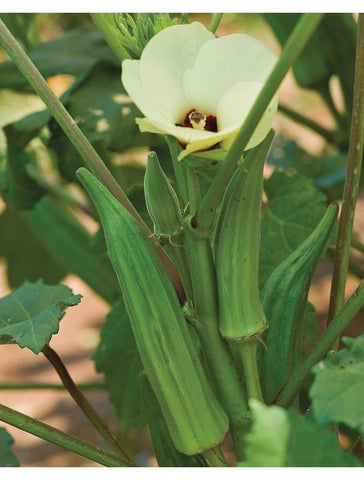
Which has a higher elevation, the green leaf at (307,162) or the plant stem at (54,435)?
the plant stem at (54,435)

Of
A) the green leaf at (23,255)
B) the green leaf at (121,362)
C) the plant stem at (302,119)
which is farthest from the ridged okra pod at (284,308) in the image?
the green leaf at (23,255)

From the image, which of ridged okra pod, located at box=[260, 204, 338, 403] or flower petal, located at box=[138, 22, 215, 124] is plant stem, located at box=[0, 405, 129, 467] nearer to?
ridged okra pod, located at box=[260, 204, 338, 403]

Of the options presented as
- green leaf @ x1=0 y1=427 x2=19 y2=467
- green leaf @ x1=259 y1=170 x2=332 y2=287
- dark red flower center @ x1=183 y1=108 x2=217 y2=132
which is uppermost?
dark red flower center @ x1=183 y1=108 x2=217 y2=132

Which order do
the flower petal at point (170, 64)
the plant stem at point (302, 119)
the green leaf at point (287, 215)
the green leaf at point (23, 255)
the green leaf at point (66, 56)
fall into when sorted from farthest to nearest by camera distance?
the green leaf at point (23, 255) → the plant stem at point (302, 119) → the green leaf at point (66, 56) → the green leaf at point (287, 215) → the flower petal at point (170, 64)

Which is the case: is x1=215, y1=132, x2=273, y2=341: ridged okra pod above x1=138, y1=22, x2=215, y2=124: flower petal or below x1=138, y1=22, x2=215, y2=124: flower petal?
below

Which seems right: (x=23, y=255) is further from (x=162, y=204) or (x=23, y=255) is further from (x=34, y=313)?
(x=162, y=204)

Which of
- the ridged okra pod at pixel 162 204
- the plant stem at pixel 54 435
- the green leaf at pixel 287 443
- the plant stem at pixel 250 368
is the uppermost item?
the ridged okra pod at pixel 162 204

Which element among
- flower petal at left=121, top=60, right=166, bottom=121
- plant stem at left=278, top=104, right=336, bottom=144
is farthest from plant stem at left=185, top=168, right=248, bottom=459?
plant stem at left=278, top=104, right=336, bottom=144

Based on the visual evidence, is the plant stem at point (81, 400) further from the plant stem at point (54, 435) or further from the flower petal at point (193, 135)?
the flower petal at point (193, 135)
